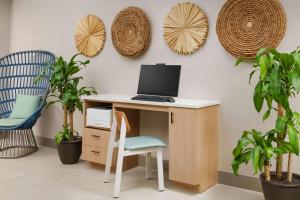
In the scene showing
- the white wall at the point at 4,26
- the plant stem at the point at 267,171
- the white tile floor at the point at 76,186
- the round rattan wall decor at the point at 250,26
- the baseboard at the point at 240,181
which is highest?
the white wall at the point at 4,26

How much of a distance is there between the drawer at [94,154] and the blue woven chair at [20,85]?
1.17 m

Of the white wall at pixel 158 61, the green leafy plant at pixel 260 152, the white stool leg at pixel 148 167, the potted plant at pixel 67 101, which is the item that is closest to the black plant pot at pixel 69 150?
the potted plant at pixel 67 101

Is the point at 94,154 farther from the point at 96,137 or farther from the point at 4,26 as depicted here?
the point at 4,26

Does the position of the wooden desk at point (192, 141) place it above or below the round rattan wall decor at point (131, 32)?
below

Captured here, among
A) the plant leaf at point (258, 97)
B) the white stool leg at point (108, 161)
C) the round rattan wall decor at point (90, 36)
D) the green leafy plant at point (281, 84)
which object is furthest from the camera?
the round rattan wall decor at point (90, 36)

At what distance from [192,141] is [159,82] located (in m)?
0.80

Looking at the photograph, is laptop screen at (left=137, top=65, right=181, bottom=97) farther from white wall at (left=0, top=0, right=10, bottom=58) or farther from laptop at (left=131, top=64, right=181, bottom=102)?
white wall at (left=0, top=0, right=10, bottom=58)

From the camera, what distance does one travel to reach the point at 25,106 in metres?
4.47

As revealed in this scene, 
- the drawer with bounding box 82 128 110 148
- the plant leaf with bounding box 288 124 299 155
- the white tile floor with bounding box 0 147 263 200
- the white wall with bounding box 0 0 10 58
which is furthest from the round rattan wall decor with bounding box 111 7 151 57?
the white wall with bounding box 0 0 10 58

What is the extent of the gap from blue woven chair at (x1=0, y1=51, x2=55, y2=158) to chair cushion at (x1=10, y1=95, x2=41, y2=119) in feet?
0.32

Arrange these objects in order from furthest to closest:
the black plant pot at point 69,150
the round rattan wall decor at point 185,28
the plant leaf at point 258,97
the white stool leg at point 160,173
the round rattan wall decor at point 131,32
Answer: the black plant pot at point 69,150
the round rattan wall decor at point 131,32
the round rattan wall decor at point 185,28
the white stool leg at point 160,173
the plant leaf at point 258,97

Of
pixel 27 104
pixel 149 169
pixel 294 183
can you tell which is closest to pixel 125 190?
pixel 149 169

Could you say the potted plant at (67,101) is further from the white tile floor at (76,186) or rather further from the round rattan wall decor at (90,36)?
the round rattan wall decor at (90,36)

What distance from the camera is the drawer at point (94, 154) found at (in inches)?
139
